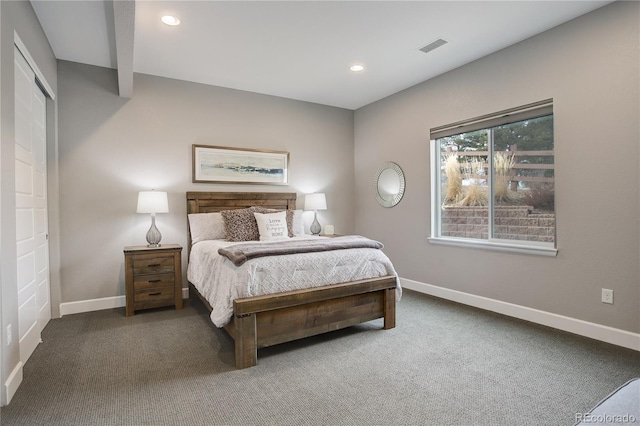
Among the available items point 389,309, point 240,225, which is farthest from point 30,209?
point 389,309

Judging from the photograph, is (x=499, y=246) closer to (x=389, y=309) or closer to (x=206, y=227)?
(x=389, y=309)

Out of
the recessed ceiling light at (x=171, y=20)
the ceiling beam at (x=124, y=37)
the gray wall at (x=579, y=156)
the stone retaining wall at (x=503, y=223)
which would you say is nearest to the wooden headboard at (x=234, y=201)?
Result: the ceiling beam at (x=124, y=37)

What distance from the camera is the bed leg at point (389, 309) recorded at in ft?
10.2

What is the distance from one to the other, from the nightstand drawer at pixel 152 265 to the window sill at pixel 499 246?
308cm

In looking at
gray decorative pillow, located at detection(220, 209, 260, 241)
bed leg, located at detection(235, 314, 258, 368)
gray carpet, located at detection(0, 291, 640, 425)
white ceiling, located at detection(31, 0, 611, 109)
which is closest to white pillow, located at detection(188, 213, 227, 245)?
gray decorative pillow, located at detection(220, 209, 260, 241)

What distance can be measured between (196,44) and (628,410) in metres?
3.77

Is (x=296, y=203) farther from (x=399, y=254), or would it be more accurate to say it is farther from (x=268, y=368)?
(x=268, y=368)

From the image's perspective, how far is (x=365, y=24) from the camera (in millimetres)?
2955

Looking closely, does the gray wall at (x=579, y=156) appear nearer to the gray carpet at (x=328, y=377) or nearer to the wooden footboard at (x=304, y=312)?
the gray carpet at (x=328, y=377)

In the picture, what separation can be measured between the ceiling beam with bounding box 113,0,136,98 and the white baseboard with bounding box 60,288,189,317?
7.57ft

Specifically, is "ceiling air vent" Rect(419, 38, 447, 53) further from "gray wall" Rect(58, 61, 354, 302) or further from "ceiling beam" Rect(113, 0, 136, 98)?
"ceiling beam" Rect(113, 0, 136, 98)

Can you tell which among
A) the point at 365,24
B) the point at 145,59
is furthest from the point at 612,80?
the point at 145,59

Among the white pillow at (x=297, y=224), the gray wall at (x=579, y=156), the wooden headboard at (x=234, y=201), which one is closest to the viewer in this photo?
the gray wall at (x=579, y=156)

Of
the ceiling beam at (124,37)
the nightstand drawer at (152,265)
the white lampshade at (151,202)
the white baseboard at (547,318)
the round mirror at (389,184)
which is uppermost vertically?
the ceiling beam at (124,37)
